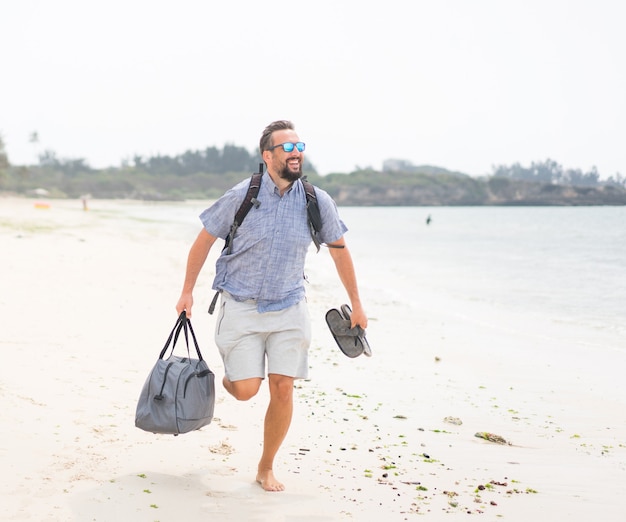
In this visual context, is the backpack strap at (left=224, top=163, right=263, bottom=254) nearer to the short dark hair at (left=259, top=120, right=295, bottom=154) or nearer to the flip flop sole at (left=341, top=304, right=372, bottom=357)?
the short dark hair at (left=259, top=120, right=295, bottom=154)

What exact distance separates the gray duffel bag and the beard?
0.90 metres

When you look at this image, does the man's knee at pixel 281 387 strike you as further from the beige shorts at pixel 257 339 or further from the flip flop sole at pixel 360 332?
the flip flop sole at pixel 360 332

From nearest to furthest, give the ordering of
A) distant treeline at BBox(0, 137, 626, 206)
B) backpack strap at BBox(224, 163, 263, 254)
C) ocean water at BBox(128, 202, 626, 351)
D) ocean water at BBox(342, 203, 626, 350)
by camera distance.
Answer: backpack strap at BBox(224, 163, 263, 254) < ocean water at BBox(128, 202, 626, 351) < ocean water at BBox(342, 203, 626, 350) < distant treeline at BBox(0, 137, 626, 206)

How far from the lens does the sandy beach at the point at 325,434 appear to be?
374 centimetres

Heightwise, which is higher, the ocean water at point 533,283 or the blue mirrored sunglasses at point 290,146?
the blue mirrored sunglasses at point 290,146

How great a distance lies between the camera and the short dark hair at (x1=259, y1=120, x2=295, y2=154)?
12.9 feet

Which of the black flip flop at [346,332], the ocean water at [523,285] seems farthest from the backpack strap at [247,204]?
the ocean water at [523,285]

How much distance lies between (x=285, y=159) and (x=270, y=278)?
0.61m

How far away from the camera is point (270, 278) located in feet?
12.7

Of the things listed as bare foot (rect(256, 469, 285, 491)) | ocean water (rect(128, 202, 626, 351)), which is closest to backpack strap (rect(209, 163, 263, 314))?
bare foot (rect(256, 469, 285, 491))

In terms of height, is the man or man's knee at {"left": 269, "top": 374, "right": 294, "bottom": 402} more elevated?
the man

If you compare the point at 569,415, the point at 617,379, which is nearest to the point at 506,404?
the point at 569,415

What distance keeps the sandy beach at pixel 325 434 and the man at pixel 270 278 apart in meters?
0.43

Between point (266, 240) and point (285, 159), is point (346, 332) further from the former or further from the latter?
point (285, 159)
